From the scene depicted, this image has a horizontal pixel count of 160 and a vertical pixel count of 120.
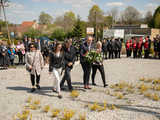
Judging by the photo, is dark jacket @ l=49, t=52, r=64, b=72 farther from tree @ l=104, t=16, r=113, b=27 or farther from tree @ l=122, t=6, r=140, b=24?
tree @ l=122, t=6, r=140, b=24

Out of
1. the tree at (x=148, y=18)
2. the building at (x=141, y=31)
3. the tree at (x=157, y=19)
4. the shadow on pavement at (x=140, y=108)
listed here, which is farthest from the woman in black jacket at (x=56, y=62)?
the tree at (x=148, y=18)

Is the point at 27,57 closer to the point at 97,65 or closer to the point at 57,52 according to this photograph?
the point at 57,52

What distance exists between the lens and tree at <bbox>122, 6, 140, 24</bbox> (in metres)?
68.0

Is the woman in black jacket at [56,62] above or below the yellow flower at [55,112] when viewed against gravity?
above

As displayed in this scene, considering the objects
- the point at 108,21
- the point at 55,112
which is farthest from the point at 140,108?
the point at 108,21

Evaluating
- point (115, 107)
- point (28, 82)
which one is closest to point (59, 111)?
point (115, 107)

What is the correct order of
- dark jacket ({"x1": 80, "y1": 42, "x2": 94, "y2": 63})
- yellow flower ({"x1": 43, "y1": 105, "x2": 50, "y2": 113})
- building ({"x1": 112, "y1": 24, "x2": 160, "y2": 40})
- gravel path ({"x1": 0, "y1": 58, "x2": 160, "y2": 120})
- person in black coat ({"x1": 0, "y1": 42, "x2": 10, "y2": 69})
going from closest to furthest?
1. gravel path ({"x1": 0, "y1": 58, "x2": 160, "y2": 120})
2. yellow flower ({"x1": 43, "y1": 105, "x2": 50, "y2": 113})
3. dark jacket ({"x1": 80, "y1": 42, "x2": 94, "y2": 63})
4. person in black coat ({"x1": 0, "y1": 42, "x2": 10, "y2": 69})
5. building ({"x1": 112, "y1": 24, "x2": 160, "y2": 40})

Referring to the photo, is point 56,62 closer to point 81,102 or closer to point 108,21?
point 81,102

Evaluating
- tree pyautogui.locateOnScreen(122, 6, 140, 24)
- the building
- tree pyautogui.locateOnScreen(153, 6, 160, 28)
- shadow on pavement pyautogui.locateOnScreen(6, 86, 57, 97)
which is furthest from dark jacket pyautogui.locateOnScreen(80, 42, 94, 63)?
tree pyautogui.locateOnScreen(122, 6, 140, 24)

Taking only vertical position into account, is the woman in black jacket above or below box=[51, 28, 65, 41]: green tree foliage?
below

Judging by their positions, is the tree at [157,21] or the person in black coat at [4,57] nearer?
the person in black coat at [4,57]

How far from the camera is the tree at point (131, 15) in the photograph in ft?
223

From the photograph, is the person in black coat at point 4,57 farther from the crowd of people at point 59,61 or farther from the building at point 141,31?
the building at point 141,31

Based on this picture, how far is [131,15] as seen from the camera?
228ft
